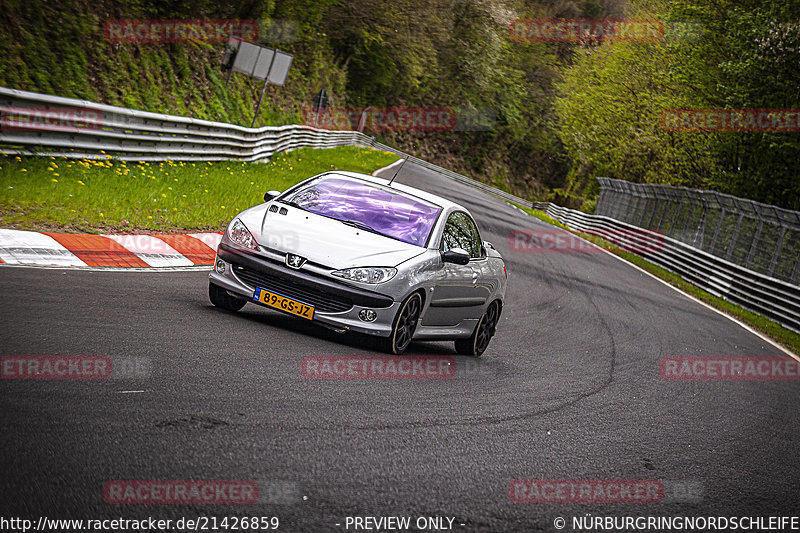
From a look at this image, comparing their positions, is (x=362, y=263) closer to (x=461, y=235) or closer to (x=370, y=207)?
(x=370, y=207)

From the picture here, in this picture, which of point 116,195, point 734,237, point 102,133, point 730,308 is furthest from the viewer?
point 734,237

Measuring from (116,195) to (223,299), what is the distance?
5.50 m

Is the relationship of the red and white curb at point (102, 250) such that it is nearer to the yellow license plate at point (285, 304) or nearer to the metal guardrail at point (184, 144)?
the yellow license plate at point (285, 304)

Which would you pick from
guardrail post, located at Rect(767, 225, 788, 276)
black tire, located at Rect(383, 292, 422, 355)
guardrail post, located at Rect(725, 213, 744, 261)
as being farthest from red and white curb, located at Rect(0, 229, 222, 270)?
guardrail post, located at Rect(725, 213, 744, 261)

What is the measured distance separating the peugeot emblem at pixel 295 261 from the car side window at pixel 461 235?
5.40 feet

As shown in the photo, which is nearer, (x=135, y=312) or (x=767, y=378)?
(x=135, y=312)

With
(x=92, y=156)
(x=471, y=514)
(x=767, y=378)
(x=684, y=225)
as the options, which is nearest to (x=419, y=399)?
(x=471, y=514)

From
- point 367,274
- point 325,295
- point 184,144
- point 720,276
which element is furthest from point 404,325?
point 720,276

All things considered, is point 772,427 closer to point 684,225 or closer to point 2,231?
point 2,231

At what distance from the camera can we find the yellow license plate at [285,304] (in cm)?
754

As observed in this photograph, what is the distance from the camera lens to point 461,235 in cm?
921

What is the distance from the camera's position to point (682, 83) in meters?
35.4

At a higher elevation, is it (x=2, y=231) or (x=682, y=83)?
(x=682, y=83)

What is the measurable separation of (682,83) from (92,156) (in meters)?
26.8
